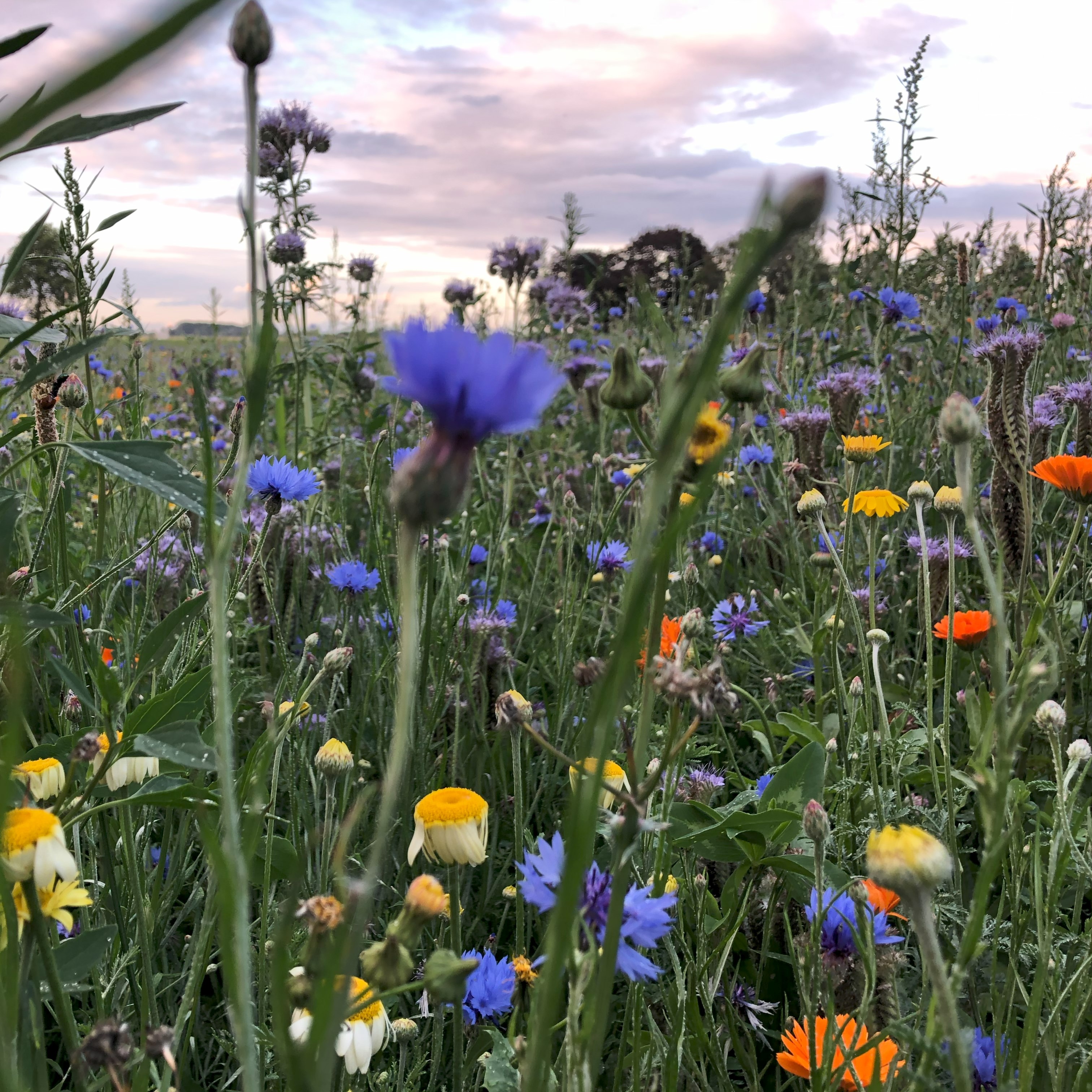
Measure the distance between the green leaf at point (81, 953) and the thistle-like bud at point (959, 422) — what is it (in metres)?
Answer: 0.75

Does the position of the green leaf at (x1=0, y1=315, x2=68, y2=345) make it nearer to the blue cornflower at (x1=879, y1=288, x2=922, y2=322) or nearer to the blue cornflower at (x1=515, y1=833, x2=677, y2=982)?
the blue cornflower at (x1=515, y1=833, x2=677, y2=982)

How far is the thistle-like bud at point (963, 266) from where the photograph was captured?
9.28 ft

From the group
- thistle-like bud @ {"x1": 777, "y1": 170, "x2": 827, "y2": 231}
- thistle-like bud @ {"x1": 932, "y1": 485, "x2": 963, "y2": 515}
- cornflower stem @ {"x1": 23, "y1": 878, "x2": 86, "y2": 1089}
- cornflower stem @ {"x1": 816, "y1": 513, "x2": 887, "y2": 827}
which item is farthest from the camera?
thistle-like bud @ {"x1": 932, "y1": 485, "x2": 963, "y2": 515}

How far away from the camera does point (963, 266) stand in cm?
286

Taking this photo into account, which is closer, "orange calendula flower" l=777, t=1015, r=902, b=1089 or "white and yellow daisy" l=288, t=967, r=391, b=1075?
"white and yellow daisy" l=288, t=967, r=391, b=1075

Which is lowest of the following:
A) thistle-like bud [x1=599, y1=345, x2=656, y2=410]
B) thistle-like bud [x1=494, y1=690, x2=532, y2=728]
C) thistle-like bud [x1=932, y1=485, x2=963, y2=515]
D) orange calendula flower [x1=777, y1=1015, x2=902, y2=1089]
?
orange calendula flower [x1=777, y1=1015, x2=902, y2=1089]

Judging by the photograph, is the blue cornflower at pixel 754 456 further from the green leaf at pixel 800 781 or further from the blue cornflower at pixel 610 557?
the green leaf at pixel 800 781

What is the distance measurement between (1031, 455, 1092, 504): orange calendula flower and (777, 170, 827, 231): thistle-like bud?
3.91ft

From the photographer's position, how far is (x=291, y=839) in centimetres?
124

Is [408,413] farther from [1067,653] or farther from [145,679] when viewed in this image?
[1067,653]

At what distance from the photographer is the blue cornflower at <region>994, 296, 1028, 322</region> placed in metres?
3.54

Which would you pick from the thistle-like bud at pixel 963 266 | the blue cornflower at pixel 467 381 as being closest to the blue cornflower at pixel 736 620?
the thistle-like bud at pixel 963 266

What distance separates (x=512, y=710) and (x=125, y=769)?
46 cm

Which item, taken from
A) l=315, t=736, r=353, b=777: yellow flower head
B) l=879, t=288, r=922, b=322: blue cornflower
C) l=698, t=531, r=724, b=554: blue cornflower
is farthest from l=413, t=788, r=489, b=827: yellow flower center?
l=879, t=288, r=922, b=322: blue cornflower
